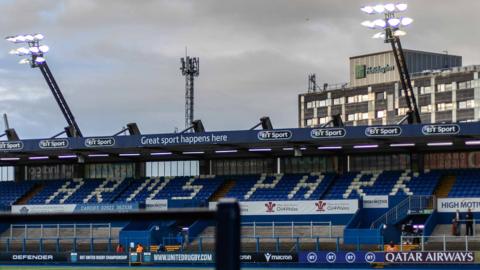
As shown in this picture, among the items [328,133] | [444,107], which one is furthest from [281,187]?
[444,107]

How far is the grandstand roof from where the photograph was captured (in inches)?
2005

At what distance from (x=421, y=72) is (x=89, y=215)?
155 m

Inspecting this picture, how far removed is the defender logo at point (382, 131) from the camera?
50.8 metres

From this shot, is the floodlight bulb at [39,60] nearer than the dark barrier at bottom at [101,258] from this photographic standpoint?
No

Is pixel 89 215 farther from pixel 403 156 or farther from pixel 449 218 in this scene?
pixel 403 156

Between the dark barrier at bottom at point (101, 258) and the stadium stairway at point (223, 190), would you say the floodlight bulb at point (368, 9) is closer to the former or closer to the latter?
the stadium stairway at point (223, 190)

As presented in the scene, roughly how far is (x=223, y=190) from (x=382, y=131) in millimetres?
12117

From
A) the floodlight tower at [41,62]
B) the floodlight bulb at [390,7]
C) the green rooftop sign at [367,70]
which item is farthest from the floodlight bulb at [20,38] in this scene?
the green rooftop sign at [367,70]

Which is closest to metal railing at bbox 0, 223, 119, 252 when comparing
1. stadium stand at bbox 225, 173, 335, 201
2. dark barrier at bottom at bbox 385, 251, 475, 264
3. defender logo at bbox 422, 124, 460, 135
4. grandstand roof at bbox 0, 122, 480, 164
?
grandstand roof at bbox 0, 122, 480, 164

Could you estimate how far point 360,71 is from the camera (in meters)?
160

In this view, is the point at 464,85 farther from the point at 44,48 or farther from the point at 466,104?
the point at 44,48

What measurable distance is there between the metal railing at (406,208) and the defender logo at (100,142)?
1824cm

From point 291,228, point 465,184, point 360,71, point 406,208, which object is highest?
point 360,71

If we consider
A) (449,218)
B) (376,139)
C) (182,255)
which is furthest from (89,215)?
(376,139)
